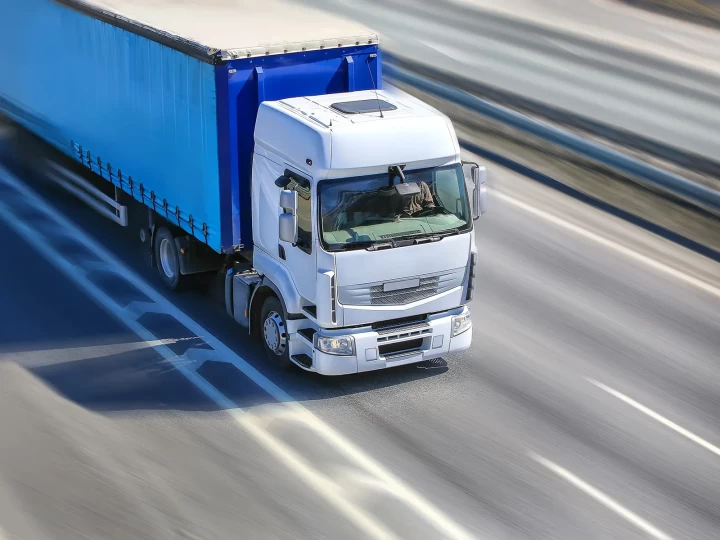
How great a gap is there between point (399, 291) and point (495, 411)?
177 centimetres

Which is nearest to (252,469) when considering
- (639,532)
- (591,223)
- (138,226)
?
(639,532)

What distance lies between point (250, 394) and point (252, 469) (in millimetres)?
1675

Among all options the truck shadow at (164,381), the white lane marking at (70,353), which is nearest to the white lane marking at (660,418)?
the truck shadow at (164,381)

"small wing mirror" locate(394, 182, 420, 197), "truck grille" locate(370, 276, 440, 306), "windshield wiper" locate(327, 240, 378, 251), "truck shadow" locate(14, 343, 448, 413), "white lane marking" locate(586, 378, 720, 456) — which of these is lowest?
"white lane marking" locate(586, 378, 720, 456)

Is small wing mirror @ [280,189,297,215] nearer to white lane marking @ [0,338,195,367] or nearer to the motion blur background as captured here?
the motion blur background

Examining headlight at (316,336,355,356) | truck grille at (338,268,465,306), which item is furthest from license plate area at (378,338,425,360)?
truck grille at (338,268,465,306)

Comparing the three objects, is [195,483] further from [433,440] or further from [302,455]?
[433,440]

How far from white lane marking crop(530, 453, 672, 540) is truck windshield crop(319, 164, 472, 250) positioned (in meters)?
2.82

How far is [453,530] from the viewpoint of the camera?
1068 centimetres

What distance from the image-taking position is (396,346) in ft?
42.6

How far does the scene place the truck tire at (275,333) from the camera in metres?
13.3

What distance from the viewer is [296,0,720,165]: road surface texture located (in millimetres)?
24781

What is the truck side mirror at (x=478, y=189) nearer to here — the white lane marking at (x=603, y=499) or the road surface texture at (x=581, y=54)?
the white lane marking at (x=603, y=499)

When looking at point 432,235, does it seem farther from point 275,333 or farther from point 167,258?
point 167,258
